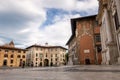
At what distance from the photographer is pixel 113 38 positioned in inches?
615

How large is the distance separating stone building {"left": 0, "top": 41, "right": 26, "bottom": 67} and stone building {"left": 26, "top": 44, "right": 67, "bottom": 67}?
8662 mm

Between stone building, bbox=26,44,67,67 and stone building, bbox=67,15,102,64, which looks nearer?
stone building, bbox=67,15,102,64

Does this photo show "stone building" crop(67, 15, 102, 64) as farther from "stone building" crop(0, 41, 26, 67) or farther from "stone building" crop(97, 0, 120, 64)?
"stone building" crop(0, 41, 26, 67)

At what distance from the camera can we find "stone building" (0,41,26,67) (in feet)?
195

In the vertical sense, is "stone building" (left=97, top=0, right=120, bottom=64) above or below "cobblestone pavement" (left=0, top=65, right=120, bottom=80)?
above

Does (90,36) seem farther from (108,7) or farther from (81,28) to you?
(108,7)

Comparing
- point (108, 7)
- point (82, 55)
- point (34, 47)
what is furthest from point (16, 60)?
point (108, 7)

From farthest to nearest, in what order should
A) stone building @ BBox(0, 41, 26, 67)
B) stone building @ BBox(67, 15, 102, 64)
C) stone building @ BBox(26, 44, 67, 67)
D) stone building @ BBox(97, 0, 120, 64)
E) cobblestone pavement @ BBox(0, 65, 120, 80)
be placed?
stone building @ BBox(26, 44, 67, 67) → stone building @ BBox(0, 41, 26, 67) → stone building @ BBox(67, 15, 102, 64) → stone building @ BBox(97, 0, 120, 64) → cobblestone pavement @ BBox(0, 65, 120, 80)

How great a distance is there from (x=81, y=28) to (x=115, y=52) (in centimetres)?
1811

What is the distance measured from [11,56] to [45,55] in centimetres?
2089

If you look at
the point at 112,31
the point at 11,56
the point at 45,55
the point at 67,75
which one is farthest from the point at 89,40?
the point at 45,55

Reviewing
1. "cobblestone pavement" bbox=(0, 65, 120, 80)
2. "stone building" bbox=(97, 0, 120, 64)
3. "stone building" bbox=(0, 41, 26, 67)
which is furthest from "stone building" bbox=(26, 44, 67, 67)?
"cobblestone pavement" bbox=(0, 65, 120, 80)

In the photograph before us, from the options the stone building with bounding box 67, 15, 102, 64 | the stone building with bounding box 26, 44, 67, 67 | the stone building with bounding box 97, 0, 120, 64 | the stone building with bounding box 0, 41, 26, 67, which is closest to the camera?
the stone building with bounding box 97, 0, 120, 64

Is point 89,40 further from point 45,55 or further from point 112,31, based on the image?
point 45,55
